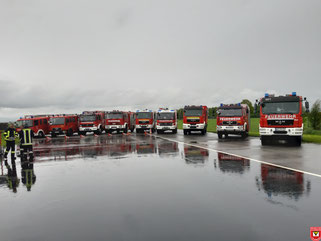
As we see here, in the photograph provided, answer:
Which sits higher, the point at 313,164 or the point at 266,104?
the point at 266,104

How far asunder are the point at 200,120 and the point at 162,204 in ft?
76.6

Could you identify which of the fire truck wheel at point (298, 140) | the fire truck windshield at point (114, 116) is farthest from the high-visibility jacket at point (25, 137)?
the fire truck windshield at point (114, 116)

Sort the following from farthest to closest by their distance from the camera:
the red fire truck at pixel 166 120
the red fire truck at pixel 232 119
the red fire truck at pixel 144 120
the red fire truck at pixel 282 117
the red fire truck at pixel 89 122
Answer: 1. the red fire truck at pixel 144 120
2. the red fire truck at pixel 89 122
3. the red fire truck at pixel 166 120
4. the red fire truck at pixel 232 119
5. the red fire truck at pixel 282 117

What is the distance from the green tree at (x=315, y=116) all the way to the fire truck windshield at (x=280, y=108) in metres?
15.1

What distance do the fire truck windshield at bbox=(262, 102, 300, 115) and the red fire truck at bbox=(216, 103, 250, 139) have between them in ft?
17.8

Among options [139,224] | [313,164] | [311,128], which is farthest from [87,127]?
[139,224]

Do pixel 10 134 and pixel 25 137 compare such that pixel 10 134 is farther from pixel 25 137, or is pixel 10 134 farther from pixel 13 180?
pixel 13 180

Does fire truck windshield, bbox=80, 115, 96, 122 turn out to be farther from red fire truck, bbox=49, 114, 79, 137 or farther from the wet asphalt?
the wet asphalt

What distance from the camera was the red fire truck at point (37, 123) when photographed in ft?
97.8

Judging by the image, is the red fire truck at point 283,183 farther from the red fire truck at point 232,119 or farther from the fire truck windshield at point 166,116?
the fire truck windshield at point 166,116

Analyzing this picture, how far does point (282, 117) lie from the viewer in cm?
1627

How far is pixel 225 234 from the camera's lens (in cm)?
398

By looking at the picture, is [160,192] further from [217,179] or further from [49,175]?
[49,175]

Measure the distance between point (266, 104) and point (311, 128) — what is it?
15501mm
